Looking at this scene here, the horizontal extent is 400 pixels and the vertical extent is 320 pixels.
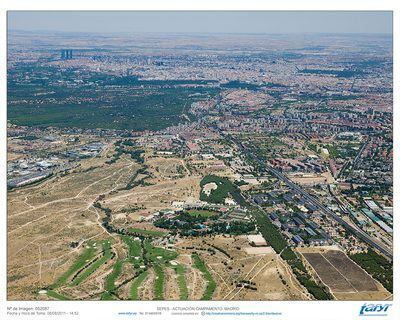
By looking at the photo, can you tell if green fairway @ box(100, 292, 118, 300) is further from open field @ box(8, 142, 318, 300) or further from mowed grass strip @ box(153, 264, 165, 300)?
mowed grass strip @ box(153, 264, 165, 300)

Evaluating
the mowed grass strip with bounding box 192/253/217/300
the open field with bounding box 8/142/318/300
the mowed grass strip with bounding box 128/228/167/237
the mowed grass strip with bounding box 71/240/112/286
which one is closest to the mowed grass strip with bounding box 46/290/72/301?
the open field with bounding box 8/142/318/300

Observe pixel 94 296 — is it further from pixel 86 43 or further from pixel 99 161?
pixel 86 43

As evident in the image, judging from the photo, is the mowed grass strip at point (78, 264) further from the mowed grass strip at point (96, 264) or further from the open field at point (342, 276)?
the open field at point (342, 276)

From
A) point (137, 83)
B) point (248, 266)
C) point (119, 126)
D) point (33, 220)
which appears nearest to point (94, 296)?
point (248, 266)
